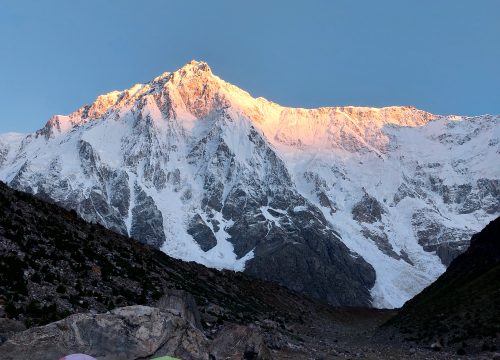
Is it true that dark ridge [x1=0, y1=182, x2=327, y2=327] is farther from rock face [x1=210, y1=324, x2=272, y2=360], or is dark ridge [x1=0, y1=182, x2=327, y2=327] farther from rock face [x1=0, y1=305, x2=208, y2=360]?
rock face [x1=210, y1=324, x2=272, y2=360]

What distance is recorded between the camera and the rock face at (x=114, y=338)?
1633cm

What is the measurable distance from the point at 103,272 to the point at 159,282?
8377 millimetres

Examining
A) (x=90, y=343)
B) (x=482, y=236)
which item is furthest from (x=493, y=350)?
(x=482, y=236)

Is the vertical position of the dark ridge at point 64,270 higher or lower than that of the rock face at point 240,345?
higher

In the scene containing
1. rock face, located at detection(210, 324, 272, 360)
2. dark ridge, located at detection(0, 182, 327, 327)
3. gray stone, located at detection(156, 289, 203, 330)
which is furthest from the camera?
gray stone, located at detection(156, 289, 203, 330)

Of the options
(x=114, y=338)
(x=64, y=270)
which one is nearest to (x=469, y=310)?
(x=64, y=270)

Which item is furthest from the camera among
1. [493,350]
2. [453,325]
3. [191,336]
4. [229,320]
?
[453,325]

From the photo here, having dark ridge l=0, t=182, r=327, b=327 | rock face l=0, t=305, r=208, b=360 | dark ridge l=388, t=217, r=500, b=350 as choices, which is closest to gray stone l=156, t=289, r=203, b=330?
dark ridge l=0, t=182, r=327, b=327

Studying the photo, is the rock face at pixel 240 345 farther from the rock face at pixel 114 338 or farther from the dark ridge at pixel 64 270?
the dark ridge at pixel 64 270

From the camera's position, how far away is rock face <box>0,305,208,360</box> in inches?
643

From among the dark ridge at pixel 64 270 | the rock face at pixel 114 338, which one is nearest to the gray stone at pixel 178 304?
the dark ridge at pixel 64 270

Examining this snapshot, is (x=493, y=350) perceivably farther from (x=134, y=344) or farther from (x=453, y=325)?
(x=134, y=344)

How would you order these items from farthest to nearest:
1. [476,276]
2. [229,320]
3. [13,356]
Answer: [476,276], [229,320], [13,356]

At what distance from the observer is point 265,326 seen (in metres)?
47.0
